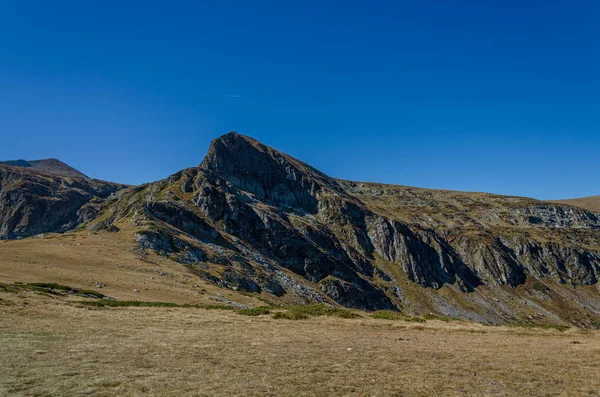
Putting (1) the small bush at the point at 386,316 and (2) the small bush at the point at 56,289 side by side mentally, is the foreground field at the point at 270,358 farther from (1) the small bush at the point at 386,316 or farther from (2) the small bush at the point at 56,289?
(2) the small bush at the point at 56,289

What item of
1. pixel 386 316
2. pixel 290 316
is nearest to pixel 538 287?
pixel 386 316

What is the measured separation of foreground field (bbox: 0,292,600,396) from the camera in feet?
44.2

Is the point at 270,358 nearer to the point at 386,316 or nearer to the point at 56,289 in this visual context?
the point at 386,316

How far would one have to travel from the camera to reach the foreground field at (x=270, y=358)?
13469mm

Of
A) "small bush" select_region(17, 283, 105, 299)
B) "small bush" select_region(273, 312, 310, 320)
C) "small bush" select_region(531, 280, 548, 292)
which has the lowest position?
"small bush" select_region(531, 280, 548, 292)

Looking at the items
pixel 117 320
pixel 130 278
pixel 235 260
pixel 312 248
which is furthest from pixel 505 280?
pixel 117 320

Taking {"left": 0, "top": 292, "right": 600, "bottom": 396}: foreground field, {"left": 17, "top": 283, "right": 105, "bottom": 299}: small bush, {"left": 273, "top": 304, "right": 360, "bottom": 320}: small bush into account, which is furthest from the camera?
{"left": 17, "top": 283, "right": 105, "bottom": 299}: small bush

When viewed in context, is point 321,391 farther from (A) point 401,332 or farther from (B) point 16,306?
(B) point 16,306

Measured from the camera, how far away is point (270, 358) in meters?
18.2

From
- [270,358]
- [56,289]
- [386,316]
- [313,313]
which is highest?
[270,358]

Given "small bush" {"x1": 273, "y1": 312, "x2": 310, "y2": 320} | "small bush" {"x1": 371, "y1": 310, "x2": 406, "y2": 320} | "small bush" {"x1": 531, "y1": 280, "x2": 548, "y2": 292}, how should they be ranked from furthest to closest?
"small bush" {"x1": 531, "y1": 280, "x2": 548, "y2": 292} < "small bush" {"x1": 371, "y1": 310, "x2": 406, "y2": 320} < "small bush" {"x1": 273, "y1": 312, "x2": 310, "y2": 320}

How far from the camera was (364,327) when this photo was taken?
3281 centimetres

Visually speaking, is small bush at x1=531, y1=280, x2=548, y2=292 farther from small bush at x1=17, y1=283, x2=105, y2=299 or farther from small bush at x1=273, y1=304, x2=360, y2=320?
small bush at x1=17, y1=283, x2=105, y2=299

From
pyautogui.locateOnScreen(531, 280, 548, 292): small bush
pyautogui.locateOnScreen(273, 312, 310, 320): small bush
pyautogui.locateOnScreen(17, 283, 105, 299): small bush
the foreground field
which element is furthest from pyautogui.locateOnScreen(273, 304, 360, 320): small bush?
pyautogui.locateOnScreen(531, 280, 548, 292): small bush
